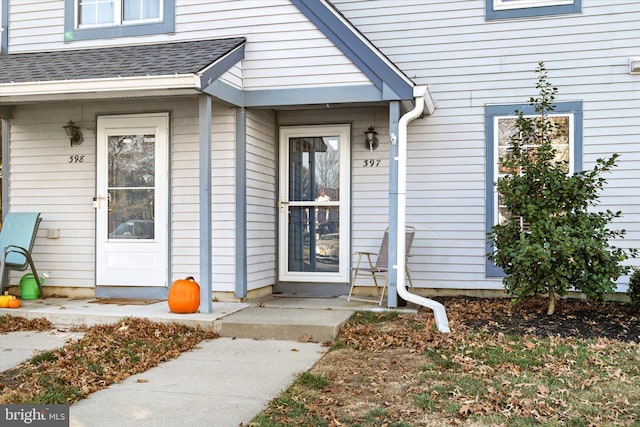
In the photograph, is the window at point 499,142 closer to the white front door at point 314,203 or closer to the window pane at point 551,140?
the window pane at point 551,140

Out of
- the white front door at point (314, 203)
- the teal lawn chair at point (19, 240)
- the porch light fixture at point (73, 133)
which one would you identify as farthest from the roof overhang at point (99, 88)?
the white front door at point (314, 203)

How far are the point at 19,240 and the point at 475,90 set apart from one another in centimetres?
566

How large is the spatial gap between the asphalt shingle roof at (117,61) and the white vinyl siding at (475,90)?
224 centimetres

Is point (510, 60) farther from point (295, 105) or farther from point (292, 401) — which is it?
point (292, 401)

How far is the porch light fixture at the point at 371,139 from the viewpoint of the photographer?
7445 mm

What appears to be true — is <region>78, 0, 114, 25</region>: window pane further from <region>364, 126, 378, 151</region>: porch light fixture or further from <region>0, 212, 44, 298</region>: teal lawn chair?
<region>364, 126, 378, 151</region>: porch light fixture

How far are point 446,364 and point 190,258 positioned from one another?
3553 mm

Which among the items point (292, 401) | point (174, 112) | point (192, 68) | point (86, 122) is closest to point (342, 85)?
point (192, 68)

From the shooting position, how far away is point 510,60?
24.2 feet

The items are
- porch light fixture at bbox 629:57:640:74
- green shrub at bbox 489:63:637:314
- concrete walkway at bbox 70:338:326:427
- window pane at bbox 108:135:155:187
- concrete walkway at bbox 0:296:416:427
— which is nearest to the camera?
concrete walkway at bbox 70:338:326:427

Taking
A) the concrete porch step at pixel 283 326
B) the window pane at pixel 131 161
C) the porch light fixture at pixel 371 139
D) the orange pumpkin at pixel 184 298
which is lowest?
the concrete porch step at pixel 283 326

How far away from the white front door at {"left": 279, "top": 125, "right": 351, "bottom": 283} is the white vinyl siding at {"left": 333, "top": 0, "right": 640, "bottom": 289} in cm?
40

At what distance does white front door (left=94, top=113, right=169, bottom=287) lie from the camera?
7.09 metres

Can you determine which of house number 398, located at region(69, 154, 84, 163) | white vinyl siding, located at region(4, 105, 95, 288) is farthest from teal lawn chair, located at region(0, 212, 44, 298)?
house number 398, located at region(69, 154, 84, 163)
